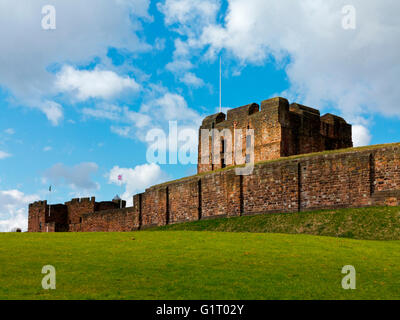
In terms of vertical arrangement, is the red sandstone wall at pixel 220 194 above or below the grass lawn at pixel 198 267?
above

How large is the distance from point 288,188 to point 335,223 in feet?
16.8

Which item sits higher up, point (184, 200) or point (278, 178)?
point (278, 178)

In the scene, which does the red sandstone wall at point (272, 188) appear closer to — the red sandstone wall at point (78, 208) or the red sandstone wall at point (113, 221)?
the red sandstone wall at point (113, 221)

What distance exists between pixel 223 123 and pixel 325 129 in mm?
9586

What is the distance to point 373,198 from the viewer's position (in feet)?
89.5

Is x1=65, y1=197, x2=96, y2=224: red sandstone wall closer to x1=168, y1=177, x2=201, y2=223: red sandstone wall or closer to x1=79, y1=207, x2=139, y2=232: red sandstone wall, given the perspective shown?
x1=79, y1=207, x2=139, y2=232: red sandstone wall

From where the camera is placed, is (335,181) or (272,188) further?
(272,188)

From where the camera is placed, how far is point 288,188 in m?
31.0

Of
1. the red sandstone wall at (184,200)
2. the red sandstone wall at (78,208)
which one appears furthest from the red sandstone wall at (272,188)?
the red sandstone wall at (78,208)

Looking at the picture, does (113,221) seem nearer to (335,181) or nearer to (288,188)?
(288,188)

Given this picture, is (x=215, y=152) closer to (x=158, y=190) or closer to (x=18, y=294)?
(x=158, y=190)

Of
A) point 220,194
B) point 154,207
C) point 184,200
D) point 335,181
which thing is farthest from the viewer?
point 154,207

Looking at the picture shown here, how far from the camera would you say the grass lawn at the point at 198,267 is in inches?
417

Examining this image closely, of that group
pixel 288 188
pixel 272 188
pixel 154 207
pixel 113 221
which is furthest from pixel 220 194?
pixel 113 221
